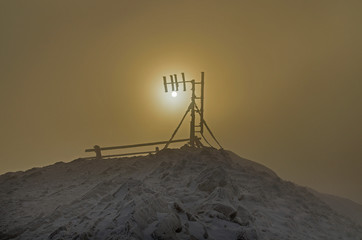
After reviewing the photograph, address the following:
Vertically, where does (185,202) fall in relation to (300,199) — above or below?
above

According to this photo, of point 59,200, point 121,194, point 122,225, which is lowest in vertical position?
point 59,200

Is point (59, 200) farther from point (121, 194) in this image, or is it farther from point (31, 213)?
point (121, 194)

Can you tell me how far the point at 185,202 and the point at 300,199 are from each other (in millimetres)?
4701

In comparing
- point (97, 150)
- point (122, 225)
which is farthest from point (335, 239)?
point (97, 150)

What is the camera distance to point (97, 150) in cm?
1212

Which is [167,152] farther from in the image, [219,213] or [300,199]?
[219,213]

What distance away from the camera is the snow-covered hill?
430 cm

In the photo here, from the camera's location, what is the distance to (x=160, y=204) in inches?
189

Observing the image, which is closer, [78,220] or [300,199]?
[78,220]

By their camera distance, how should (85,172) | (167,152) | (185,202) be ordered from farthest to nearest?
(167,152), (85,172), (185,202)

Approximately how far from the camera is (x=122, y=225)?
421 cm

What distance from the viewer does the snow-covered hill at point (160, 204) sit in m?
4.30

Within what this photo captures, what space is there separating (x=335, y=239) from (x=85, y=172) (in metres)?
8.88

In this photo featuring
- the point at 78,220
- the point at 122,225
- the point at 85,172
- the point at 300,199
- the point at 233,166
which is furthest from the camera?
the point at 85,172
